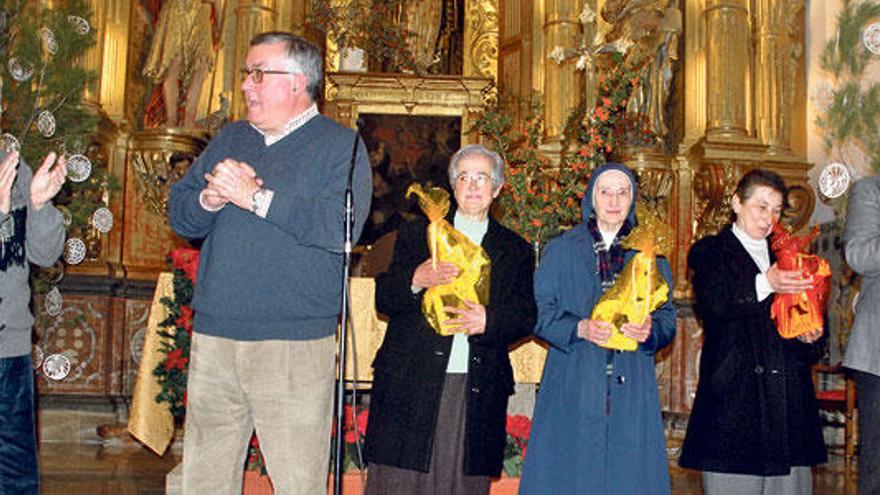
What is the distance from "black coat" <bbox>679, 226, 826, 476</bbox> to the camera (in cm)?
356

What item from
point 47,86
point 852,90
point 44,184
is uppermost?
point 47,86

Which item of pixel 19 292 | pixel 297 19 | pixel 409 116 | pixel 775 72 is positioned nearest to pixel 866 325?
pixel 19 292

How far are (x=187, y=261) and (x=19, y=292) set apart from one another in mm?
1816

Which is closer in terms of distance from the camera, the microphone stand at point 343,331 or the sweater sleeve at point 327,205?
the microphone stand at point 343,331

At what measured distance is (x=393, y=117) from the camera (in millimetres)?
9289

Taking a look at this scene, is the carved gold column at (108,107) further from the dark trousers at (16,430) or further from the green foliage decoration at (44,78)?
the dark trousers at (16,430)

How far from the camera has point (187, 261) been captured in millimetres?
4988

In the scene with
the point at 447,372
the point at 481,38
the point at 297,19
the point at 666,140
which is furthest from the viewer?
the point at 481,38

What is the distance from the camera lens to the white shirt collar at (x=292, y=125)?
297 centimetres

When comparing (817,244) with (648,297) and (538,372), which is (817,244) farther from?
Answer: (648,297)

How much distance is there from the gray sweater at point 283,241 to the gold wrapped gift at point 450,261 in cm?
45

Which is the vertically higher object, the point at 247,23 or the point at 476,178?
the point at 247,23

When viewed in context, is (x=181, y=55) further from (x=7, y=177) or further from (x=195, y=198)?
(x=195, y=198)

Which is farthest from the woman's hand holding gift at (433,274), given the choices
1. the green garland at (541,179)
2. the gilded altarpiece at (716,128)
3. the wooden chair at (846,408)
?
the gilded altarpiece at (716,128)
